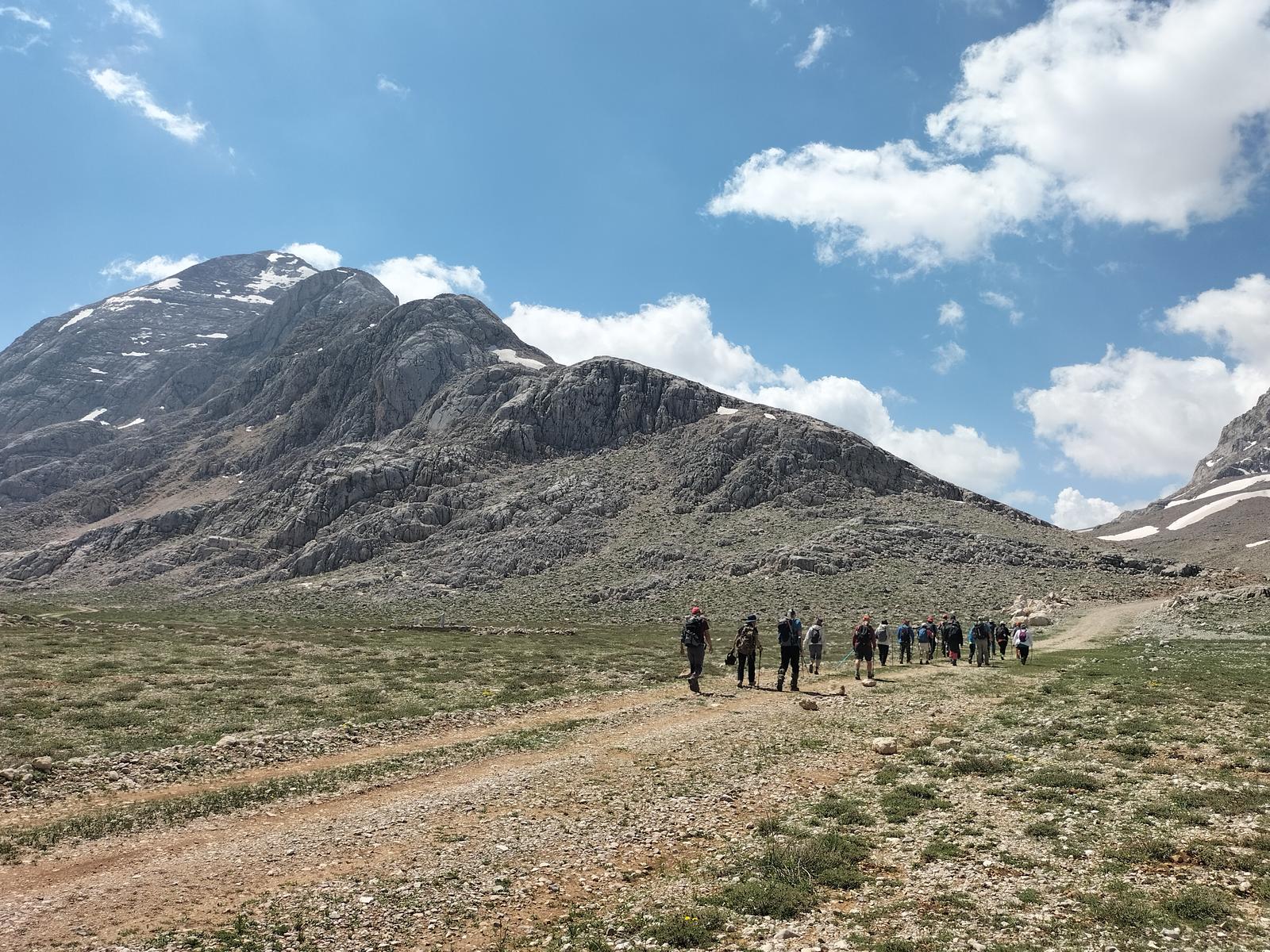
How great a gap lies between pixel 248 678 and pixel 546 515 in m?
102

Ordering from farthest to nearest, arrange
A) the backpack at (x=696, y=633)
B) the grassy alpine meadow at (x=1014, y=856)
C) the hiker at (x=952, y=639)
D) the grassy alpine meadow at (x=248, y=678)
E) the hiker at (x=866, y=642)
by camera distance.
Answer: the hiker at (x=952, y=639) → the hiker at (x=866, y=642) → the backpack at (x=696, y=633) → the grassy alpine meadow at (x=248, y=678) → the grassy alpine meadow at (x=1014, y=856)

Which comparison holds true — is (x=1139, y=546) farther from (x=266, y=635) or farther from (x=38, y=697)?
(x=38, y=697)

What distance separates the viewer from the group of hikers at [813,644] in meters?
27.4

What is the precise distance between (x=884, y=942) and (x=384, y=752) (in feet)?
48.6

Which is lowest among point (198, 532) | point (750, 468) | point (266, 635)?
point (266, 635)

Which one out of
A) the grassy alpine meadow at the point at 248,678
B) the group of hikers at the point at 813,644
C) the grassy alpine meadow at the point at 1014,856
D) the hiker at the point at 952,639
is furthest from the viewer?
the hiker at the point at 952,639

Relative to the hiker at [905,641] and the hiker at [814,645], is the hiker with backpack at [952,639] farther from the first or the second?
the hiker at [814,645]

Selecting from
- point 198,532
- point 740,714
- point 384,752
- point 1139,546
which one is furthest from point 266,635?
point 1139,546

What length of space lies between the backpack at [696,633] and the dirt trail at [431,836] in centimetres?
757

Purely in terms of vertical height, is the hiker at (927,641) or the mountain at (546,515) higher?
the mountain at (546,515)

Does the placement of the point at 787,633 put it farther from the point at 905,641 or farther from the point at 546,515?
the point at 546,515

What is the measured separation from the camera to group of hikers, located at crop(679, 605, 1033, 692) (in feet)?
89.8

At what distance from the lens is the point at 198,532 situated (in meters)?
155

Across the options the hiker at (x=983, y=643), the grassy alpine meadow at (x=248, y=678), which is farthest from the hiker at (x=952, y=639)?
the grassy alpine meadow at (x=248, y=678)
